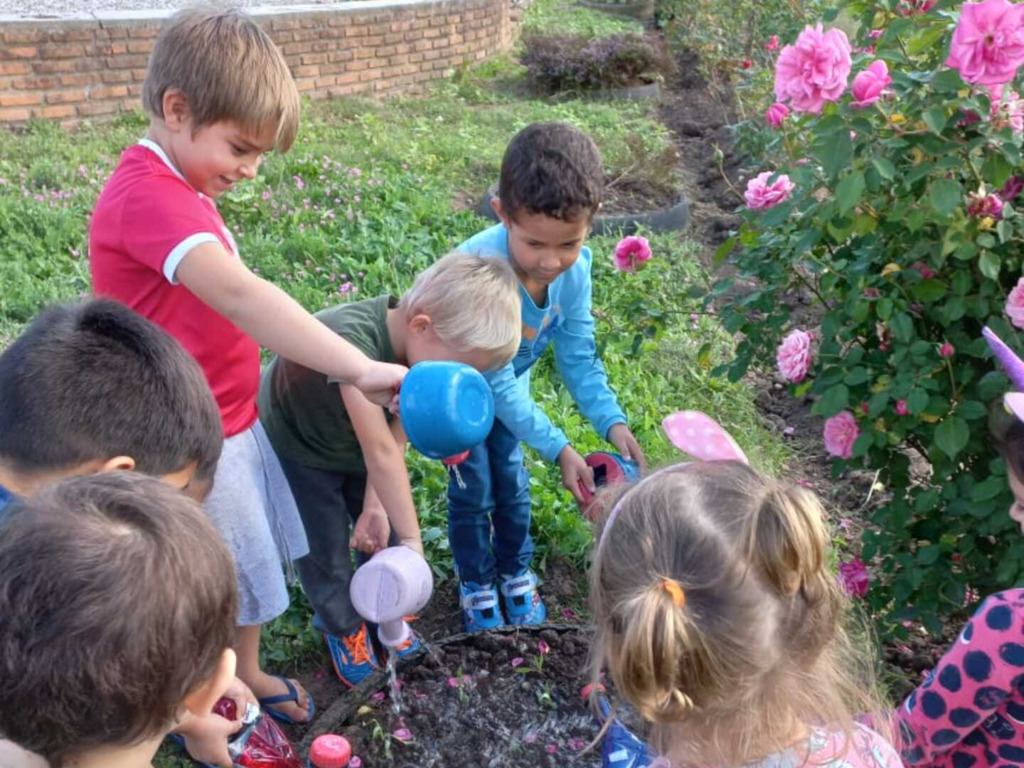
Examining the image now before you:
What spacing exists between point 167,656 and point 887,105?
66.1 inches

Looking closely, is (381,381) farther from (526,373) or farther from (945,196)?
(945,196)

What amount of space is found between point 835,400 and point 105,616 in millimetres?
1527

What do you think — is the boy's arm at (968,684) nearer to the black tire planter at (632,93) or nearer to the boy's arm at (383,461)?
the boy's arm at (383,461)

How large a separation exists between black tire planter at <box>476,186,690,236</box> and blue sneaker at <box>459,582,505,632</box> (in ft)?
9.33

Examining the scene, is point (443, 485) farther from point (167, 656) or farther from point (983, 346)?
point (167, 656)

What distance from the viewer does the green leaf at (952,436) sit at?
200 cm

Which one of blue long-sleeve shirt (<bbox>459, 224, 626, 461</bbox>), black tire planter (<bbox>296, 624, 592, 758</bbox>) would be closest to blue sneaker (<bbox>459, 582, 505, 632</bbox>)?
black tire planter (<bbox>296, 624, 592, 758</bbox>)

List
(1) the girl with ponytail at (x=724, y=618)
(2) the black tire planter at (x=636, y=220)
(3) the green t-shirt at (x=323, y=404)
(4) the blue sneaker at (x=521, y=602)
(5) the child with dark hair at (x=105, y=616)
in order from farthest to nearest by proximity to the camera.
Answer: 1. (2) the black tire planter at (x=636, y=220)
2. (4) the blue sneaker at (x=521, y=602)
3. (3) the green t-shirt at (x=323, y=404)
4. (1) the girl with ponytail at (x=724, y=618)
5. (5) the child with dark hair at (x=105, y=616)

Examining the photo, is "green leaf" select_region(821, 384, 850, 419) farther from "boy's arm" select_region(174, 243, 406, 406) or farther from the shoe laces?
the shoe laces

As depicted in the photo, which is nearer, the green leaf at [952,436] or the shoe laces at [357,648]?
the green leaf at [952,436]

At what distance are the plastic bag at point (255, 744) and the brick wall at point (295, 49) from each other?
12.9ft

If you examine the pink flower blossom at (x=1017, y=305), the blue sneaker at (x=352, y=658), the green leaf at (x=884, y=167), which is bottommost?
the blue sneaker at (x=352, y=658)

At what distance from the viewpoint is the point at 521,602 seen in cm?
→ 281

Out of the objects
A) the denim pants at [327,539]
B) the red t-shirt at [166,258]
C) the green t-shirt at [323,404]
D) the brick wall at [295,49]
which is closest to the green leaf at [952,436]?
the green t-shirt at [323,404]
